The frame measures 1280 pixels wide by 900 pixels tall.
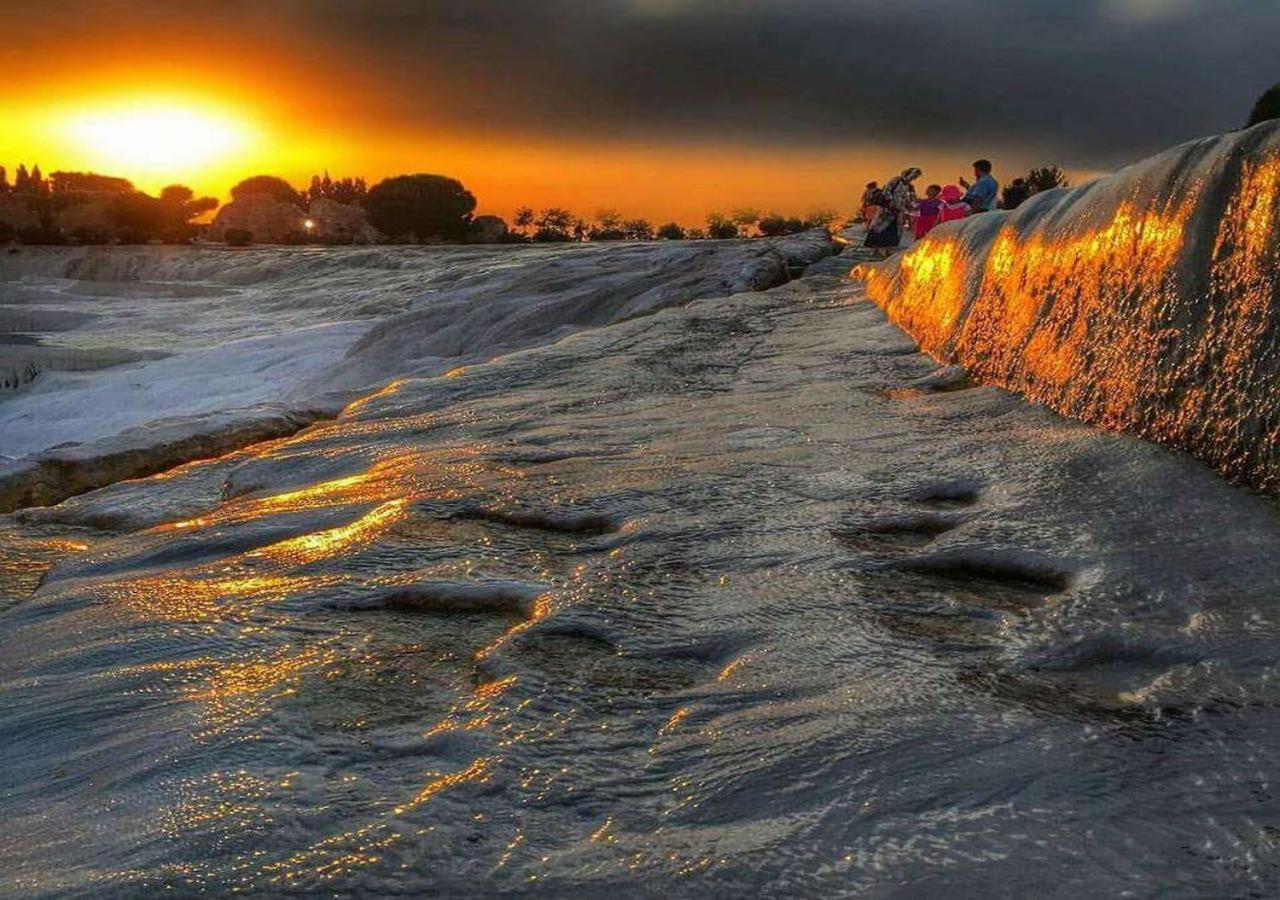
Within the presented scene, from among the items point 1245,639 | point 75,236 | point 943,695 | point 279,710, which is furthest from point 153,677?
point 75,236

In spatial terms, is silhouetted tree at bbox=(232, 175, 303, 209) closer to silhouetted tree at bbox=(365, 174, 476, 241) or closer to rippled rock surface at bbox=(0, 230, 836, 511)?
silhouetted tree at bbox=(365, 174, 476, 241)

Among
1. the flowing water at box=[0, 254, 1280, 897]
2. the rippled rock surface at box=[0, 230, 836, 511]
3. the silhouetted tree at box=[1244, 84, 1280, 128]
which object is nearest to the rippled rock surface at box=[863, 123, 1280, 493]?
the flowing water at box=[0, 254, 1280, 897]

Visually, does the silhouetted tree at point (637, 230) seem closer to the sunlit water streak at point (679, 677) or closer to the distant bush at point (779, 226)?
the distant bush at point (779, 226)

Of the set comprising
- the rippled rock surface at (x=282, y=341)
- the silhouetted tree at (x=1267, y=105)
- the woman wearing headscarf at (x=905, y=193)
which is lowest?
the rippled rock surface at (x=282, y=341)

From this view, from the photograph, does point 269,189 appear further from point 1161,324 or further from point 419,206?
point 1161,324

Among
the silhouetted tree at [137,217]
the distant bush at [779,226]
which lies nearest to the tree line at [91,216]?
the silhouetted tree at [137,217]

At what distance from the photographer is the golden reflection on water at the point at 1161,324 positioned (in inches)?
109

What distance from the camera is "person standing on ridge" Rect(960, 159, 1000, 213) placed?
43.5 feet

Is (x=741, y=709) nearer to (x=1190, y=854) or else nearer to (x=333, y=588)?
(x=1190, y=854)

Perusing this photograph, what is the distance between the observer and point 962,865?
Result: 1362 millimetres

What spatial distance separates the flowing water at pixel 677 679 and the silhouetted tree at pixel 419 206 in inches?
1698

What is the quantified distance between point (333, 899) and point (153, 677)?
101 cm

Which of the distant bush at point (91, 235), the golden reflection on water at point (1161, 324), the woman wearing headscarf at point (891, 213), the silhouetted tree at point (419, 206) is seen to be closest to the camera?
the golden reflection on water at point (1161, 324)

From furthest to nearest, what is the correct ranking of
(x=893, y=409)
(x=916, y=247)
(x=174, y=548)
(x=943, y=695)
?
(x=916, y=247), (x=893, y=409), (x=174, y=548), (x=943, y=695)
